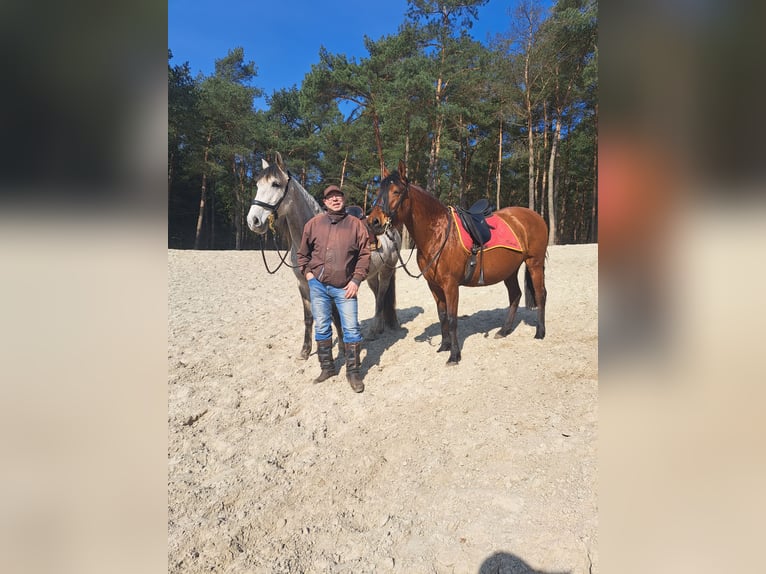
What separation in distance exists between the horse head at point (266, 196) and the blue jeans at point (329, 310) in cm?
87

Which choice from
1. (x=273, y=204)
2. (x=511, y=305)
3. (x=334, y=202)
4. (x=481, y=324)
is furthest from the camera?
(x=481, y=324)

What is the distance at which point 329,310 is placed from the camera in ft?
13.2

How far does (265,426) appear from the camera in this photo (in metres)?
3.12

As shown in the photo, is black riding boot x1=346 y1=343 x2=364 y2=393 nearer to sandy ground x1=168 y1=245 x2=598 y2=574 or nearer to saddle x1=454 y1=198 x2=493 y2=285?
sandy ground x1=168 y1=245 x2=598 y2=574

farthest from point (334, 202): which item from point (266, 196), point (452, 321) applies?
point (452, 321)

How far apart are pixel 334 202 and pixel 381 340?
2410 mm

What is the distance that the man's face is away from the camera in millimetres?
3924

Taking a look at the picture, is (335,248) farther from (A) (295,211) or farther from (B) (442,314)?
(B) (442,314)

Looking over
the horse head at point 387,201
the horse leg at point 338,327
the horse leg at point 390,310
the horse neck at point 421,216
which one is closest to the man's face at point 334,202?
the horse head at point 387,201

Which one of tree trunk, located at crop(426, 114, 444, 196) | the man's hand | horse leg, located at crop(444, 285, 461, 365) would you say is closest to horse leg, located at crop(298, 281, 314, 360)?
the man's hand

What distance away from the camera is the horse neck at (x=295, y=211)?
4.31 m

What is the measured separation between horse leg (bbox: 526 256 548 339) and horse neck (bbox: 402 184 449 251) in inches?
62.7
